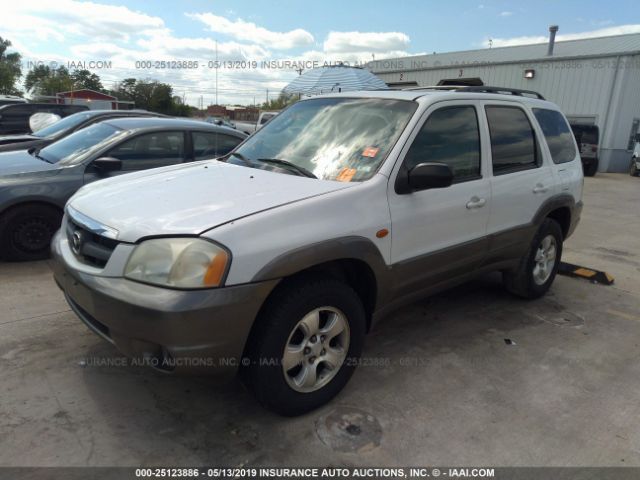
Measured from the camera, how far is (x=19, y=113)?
35.5ft

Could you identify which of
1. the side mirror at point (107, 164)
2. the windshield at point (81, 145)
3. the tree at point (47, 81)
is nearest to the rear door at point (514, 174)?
the side mirror at point (107, 164)

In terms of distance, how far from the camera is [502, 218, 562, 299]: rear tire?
172 inches

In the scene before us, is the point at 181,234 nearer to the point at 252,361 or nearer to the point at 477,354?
the point at 252,361

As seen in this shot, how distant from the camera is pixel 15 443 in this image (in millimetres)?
2398

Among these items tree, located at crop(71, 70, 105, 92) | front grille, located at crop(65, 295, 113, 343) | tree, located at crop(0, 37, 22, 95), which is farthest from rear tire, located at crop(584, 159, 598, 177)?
tree, located at crop(71, 70, 105, 92)

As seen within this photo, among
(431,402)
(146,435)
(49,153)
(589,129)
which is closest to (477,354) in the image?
(431,402)

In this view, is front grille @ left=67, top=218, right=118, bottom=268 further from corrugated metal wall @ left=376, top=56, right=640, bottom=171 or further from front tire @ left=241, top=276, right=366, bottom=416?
corrugated metal wall @ left=376, top=56, right=640, bottom=171

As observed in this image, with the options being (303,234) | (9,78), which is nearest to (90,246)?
(303,234)

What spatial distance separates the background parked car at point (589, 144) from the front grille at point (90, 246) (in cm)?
1879

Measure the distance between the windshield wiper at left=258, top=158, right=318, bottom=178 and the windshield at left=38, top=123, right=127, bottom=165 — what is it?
2.79 m

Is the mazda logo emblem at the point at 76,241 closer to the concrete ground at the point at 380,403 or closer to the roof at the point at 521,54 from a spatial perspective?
the concrete ground at the point at 380,403

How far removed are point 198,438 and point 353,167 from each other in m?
1.75

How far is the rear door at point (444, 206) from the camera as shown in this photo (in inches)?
120

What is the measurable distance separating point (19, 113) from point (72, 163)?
731 cm
